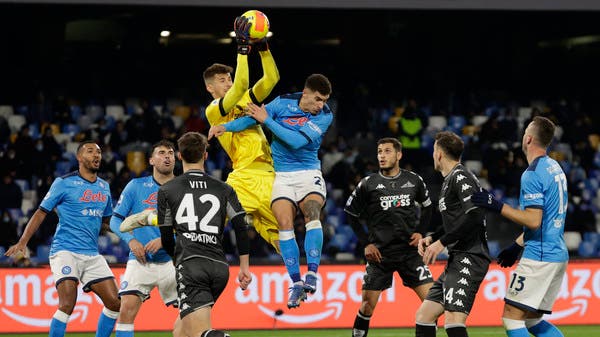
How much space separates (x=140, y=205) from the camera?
10477 mm

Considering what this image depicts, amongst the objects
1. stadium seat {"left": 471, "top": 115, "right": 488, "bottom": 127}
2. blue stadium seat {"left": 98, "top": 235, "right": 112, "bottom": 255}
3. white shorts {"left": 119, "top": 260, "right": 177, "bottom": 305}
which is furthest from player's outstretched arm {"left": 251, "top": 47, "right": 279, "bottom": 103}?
stadium seat {"left": 471, "top": 115, "right": 488, "bottom": 127}

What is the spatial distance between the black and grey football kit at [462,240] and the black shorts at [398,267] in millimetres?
1665

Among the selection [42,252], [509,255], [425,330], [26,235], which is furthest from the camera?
[42,252]

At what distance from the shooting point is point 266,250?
57.7 ft

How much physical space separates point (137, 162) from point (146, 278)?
886cm

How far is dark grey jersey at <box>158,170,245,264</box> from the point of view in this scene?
844 centimetres

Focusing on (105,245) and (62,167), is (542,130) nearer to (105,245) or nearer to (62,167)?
(105,245)

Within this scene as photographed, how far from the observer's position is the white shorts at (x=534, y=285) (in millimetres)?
8703

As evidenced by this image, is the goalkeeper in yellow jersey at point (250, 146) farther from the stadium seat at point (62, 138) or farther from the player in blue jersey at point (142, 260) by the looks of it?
the stadium seat at point (62, 138)

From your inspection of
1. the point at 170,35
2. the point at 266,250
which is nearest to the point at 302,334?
the point at 266,250

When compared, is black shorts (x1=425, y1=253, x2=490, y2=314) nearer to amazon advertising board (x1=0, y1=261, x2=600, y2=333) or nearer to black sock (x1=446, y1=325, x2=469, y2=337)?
black sock (x1=446, y1=325, x2=469, y2=337)

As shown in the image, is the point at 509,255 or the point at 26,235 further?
the point at 26,235

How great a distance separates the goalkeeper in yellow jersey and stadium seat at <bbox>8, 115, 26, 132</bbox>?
11262 mm

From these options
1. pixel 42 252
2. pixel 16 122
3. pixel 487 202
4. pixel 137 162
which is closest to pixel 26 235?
pixel 487 202
